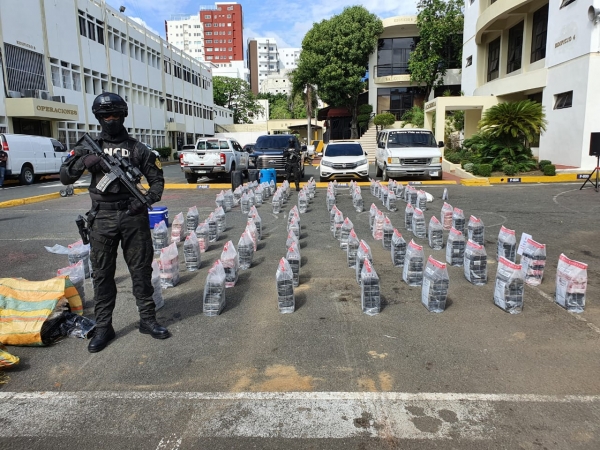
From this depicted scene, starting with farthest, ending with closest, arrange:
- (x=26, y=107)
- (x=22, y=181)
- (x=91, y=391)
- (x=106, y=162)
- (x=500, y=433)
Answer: (x=26, y=107), (x=22, y=181), (x=106, y=162), (x=91, y=391), (x=500, y=433)

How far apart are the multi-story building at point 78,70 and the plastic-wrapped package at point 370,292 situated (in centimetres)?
2529

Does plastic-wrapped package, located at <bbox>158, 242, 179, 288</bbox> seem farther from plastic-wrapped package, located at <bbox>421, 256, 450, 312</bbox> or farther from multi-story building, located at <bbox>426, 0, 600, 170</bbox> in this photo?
multi-story building, located at <bbox>426, 0, 600, 170</bbox>

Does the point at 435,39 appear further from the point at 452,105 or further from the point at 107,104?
the point at 107,104

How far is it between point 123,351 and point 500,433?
307 centimetres

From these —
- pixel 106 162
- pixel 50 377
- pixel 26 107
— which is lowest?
pixel 50 377

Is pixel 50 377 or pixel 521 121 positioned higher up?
pixel 521 121

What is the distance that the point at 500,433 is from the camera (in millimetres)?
2871

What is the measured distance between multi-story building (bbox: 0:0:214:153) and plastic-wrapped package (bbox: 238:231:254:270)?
22950mm

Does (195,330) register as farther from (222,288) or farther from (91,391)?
(91,391)

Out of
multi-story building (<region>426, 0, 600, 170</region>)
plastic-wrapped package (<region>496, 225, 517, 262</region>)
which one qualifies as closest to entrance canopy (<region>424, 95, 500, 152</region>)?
multi-story building (<region>426, 0, 600, 170</region>)

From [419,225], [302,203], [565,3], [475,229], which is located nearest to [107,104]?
[475,229]

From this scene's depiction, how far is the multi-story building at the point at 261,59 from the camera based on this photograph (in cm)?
14088

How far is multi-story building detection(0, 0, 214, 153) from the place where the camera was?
81.0ft

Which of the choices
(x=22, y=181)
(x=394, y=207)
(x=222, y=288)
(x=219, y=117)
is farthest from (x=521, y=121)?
(x=219, y=117)
